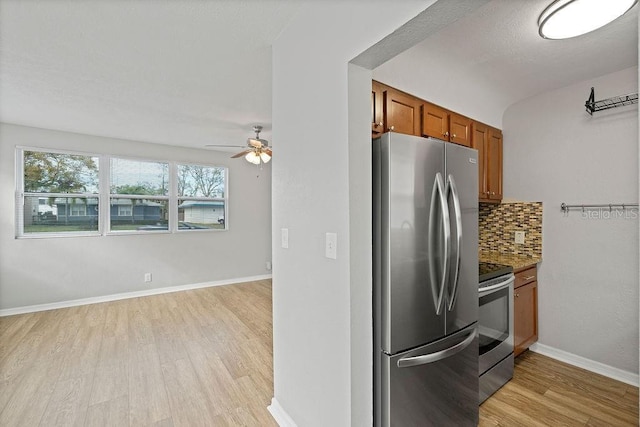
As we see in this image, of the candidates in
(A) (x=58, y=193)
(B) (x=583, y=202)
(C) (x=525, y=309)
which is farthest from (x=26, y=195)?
(B) (x=583, y=202)

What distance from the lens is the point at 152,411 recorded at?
1965mm

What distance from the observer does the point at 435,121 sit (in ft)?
7.16

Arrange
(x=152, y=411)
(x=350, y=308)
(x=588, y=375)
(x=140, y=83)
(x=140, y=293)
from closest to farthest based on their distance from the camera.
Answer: (x=350, y=308), (x=152, y=411), (x=588, y=375), (x=140, y=83), (x=140, y=293)

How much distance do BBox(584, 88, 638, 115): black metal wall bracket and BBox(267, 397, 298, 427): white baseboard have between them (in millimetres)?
3312

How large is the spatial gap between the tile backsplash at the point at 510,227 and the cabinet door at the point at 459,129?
0.96 meters

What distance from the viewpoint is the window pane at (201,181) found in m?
5.01

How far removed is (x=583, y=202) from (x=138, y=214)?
5644 millimetres

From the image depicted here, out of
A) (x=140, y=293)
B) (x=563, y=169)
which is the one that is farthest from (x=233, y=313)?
(x=563, y=169)

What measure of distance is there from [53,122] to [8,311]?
2.52 metres

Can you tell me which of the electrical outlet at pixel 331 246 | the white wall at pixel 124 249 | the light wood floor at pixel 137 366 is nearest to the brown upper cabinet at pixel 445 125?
the electrical outlet at pixel 331 246

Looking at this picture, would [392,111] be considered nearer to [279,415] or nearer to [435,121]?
[435,121]

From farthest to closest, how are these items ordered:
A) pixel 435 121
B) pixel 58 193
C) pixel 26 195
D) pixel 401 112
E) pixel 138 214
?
pixel 138 214
pixel 58 193
pixel 26 195
pixel 435 121
pixel 401 112

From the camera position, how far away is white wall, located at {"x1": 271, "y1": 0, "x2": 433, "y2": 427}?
1.31 metres

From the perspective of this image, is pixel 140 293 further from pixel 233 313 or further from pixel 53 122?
pixel 53 122
